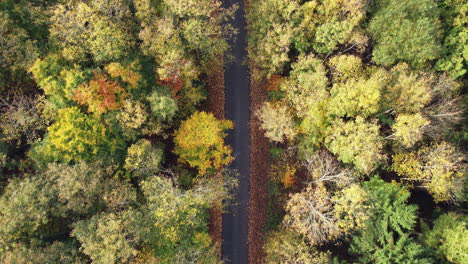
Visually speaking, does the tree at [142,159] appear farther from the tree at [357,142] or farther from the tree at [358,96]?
the tree at [358,96]

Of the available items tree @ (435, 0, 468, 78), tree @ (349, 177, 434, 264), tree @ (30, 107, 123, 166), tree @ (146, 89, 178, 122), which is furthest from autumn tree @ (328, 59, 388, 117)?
tree @ (30, 107, 123, 166)

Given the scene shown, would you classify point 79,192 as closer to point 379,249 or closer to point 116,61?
point 116,61

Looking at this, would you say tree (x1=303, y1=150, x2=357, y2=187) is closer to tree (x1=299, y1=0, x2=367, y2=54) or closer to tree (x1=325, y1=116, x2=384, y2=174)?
tree (x1=325, y1=116, x2=384, y2=174)

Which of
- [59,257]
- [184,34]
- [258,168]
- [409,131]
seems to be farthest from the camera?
[258,168]

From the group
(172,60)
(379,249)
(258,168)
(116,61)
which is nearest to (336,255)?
(379,249)

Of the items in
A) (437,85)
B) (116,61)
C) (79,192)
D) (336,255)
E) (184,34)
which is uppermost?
(184,34)

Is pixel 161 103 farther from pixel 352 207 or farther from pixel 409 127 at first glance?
pixel 409 127

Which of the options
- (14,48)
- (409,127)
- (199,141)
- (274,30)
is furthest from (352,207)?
(14,48)
